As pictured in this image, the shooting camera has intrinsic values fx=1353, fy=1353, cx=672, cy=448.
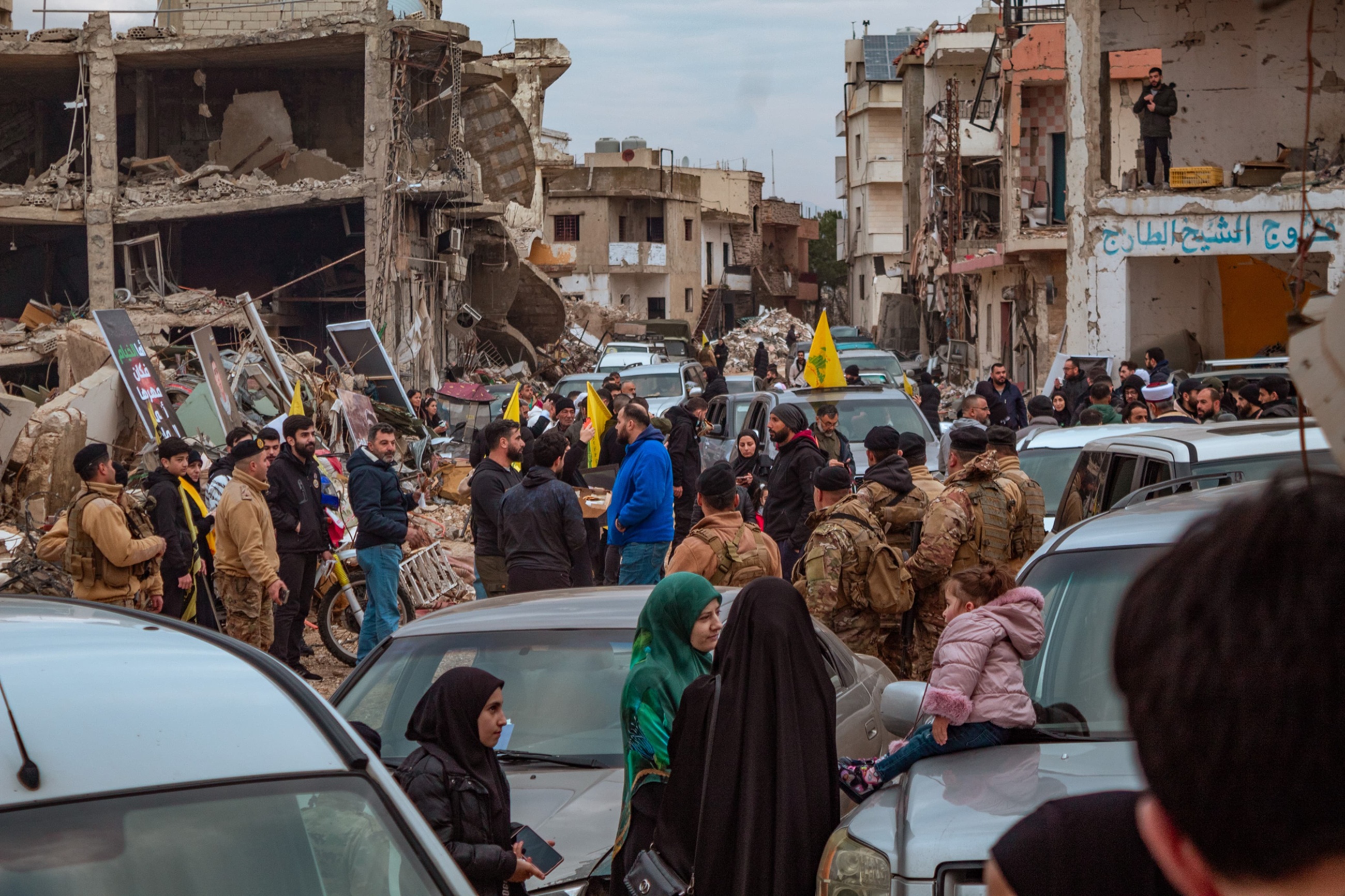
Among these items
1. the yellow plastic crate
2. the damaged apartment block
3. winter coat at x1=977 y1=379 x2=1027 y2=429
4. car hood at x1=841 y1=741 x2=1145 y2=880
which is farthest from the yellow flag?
car hood at x1=841 y1=741 x2=1145 y2=880

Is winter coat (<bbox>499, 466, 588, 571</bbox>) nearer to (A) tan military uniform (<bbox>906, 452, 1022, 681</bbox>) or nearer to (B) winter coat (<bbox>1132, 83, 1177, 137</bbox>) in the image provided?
(A) tan military uniform (<bbox>906, 452, 1022, 681</bbox>)

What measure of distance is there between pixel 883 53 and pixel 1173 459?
6255 centimetres

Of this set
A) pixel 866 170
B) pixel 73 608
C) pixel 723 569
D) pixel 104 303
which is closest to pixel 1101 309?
pixel 723 569

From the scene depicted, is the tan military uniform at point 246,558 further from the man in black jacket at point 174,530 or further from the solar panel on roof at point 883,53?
the solar panel on roof at point 883,53

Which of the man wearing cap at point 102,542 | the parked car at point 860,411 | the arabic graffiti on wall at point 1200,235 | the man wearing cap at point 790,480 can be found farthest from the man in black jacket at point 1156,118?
the man wearing cap at point 102,542

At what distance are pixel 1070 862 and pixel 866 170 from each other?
6609 cm

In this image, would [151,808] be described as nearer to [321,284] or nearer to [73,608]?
[73,608]

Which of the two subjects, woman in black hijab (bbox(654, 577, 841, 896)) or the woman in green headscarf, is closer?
woman in black hijab (bbox(654, 577, 841, 896))

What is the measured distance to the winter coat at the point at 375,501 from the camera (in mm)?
9383

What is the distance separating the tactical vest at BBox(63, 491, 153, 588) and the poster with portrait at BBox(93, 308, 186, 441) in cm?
939

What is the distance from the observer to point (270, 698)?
2.76 m

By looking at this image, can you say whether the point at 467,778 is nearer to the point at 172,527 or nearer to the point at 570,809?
the point at 570,809

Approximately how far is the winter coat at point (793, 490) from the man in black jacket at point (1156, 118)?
13.5 metres

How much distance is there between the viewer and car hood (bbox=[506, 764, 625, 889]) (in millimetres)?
4391
